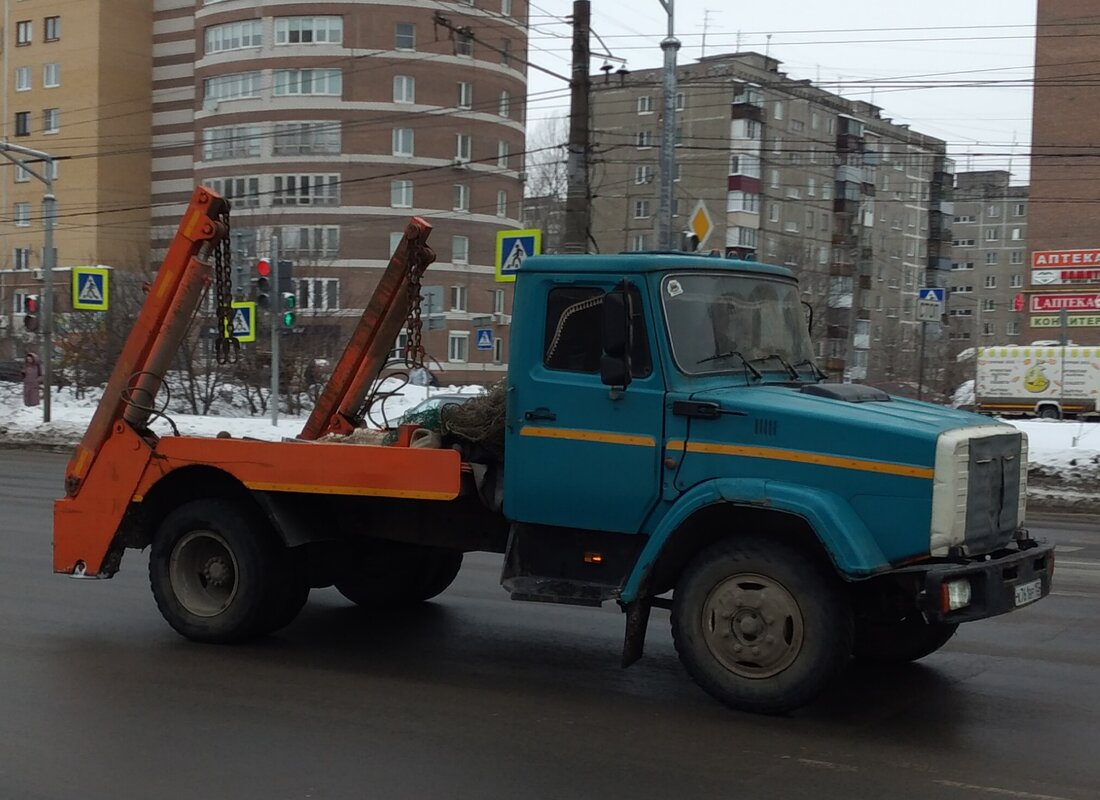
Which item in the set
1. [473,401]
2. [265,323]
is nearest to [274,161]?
[265,323]

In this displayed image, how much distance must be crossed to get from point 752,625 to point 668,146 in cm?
1478

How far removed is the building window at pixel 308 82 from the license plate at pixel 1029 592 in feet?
208

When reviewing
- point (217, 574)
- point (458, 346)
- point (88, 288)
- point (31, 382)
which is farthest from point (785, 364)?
point (458, 346)

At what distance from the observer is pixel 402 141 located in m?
67.1

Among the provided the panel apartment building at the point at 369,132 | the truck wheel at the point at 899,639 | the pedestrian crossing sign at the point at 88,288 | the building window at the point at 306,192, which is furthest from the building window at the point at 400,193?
the truck wheel at the point at 899,639

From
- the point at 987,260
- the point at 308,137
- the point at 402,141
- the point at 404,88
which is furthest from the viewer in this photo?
the point at 987,260

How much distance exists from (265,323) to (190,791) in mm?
28655

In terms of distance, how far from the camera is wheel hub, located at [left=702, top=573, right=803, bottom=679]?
6.27 metres

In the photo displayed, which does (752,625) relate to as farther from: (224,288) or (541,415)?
(224,288)

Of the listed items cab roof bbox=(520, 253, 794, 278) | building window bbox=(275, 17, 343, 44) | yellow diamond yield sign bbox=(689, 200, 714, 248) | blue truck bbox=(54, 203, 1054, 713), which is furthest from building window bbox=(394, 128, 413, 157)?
cab roof bbox=(520, 253, 794, 278)

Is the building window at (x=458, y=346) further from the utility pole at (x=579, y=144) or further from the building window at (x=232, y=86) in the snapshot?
the utility pole at (x=579, y=144)

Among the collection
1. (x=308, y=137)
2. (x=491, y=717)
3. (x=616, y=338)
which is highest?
(x=308, y=137)

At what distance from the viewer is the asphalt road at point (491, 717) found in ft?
17.6

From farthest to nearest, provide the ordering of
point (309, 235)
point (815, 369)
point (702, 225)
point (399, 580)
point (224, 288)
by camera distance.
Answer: point (309, 235), point (702, 225), point (399, 580), point (224, 288), point (815, 369)
